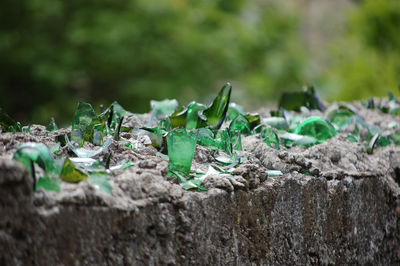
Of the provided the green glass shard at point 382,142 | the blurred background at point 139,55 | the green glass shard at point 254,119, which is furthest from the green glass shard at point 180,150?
the blurred background at point 139,55

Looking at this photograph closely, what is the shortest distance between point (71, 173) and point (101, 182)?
0.05 metres

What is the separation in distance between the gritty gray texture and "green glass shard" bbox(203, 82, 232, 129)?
0.09 m

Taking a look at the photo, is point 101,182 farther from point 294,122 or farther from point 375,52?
point 375,52

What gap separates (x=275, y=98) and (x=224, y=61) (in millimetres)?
979

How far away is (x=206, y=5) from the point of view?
7824 mm

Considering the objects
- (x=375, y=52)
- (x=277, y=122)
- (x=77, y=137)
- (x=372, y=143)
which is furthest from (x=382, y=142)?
(x=375, y=52)

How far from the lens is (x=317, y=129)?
1430mm

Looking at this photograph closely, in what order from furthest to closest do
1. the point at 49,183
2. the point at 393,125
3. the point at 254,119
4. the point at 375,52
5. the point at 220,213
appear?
the point at 375,52, the point at 393,125, the point at 254,119, the point at 220,213, the point at 49,183

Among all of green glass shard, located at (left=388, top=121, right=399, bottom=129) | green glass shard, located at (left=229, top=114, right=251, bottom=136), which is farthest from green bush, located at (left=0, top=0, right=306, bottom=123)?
green glass shard, located at (left=229, top=114, right=251, bottom=136)

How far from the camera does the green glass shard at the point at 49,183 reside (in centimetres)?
75

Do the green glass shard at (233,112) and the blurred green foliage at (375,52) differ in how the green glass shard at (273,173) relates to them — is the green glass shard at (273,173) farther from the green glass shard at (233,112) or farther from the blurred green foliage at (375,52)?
the blurred green foliage at (375,52)

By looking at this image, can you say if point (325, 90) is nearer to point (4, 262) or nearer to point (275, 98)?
point (275, 98)

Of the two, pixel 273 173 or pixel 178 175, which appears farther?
pixel 273 173

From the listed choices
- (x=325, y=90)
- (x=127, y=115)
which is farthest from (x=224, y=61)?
(x=127, y=115)
